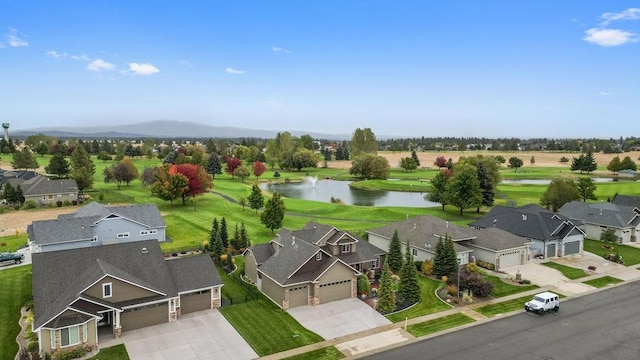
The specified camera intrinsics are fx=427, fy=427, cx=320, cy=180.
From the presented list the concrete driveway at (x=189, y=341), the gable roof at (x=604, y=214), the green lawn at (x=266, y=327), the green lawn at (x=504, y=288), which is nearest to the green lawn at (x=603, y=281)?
the green lawn at (x=504, y=288)

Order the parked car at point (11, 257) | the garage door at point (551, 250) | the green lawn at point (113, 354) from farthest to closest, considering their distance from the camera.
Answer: the garage door at point (551, 250), the parked car at point (11, 257), the green lawn at point (113, 354)

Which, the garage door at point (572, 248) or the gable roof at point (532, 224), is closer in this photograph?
the gable roof at point (532, 224)

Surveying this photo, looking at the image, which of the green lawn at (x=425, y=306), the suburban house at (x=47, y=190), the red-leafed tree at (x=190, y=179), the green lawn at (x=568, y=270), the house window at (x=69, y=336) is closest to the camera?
the house window at (x=69, y=336)

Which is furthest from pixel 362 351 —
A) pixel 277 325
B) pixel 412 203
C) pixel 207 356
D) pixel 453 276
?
pixel 412 203

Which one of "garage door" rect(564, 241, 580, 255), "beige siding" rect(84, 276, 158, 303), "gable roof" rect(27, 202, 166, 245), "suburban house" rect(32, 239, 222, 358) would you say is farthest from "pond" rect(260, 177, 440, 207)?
"beige siding" rect(84, 276, 158, 303)

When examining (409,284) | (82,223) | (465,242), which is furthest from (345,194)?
(409,284)

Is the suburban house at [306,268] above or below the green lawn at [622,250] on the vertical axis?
above

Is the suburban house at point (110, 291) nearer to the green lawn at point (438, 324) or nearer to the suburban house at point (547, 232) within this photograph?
the green lawn at point (438, 324)
